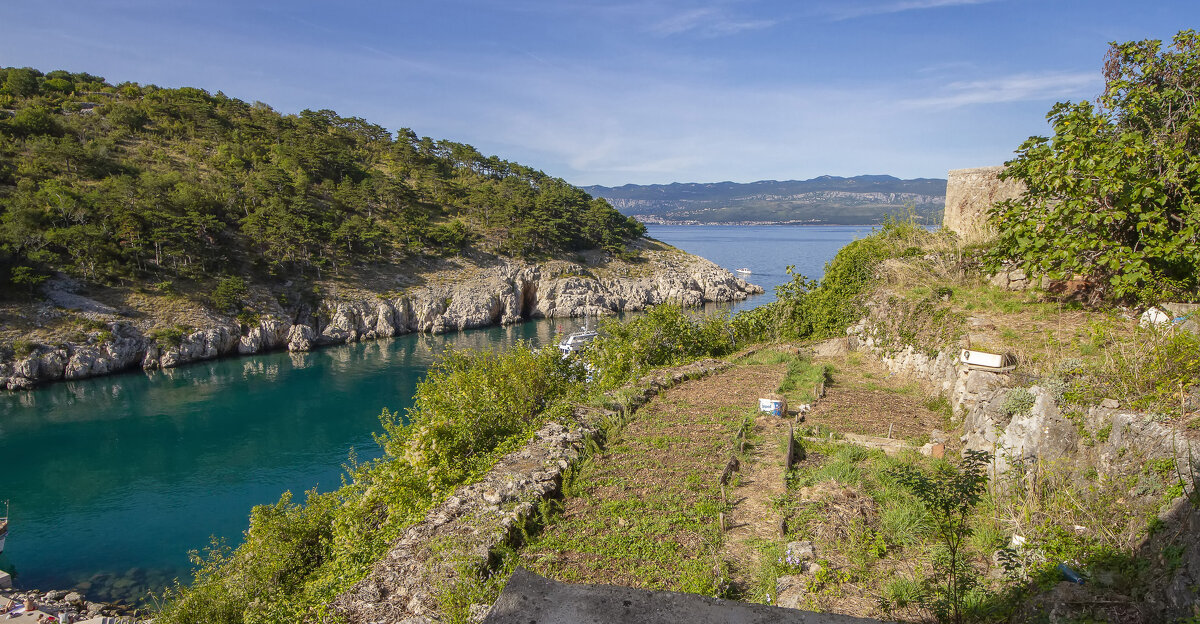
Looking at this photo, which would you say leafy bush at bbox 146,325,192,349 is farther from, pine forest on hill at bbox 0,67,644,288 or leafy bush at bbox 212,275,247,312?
pine forest on hill at bbox 0,67,644,288

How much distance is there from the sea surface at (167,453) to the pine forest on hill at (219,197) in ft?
38.6

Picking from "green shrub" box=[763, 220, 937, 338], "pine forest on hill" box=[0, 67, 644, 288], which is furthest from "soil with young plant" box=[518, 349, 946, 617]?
"pine forest on hill" box=[0, 67, 644, 288]

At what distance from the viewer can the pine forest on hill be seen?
4447 centimetres

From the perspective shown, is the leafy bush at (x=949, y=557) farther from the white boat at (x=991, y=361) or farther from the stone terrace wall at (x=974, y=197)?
the stone terrace wall at (x=974, y=197)

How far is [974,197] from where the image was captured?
1518 centimetres

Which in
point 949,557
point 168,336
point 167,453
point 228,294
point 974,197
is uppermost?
point 974,197

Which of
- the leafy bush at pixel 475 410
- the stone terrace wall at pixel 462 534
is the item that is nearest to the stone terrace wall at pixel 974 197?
the leafy bush at pixel 475 410

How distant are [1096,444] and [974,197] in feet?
37.8

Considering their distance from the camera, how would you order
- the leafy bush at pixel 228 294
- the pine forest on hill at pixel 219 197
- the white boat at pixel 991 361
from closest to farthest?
the white boat at pixel 991 361 < the pine forest on hill at pixel 219 197 < the leafy bush at pixel 228 294

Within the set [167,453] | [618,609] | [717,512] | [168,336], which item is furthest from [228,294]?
[618,609]

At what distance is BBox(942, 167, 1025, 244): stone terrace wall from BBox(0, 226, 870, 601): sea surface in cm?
1475

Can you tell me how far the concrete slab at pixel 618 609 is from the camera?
2188 millimetres

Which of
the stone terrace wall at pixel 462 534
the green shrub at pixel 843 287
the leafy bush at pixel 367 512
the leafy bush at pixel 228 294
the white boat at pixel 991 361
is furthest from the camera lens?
the leafy bush at pixel 228 294

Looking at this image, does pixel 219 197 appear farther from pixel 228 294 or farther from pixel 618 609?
pixel 618 609
